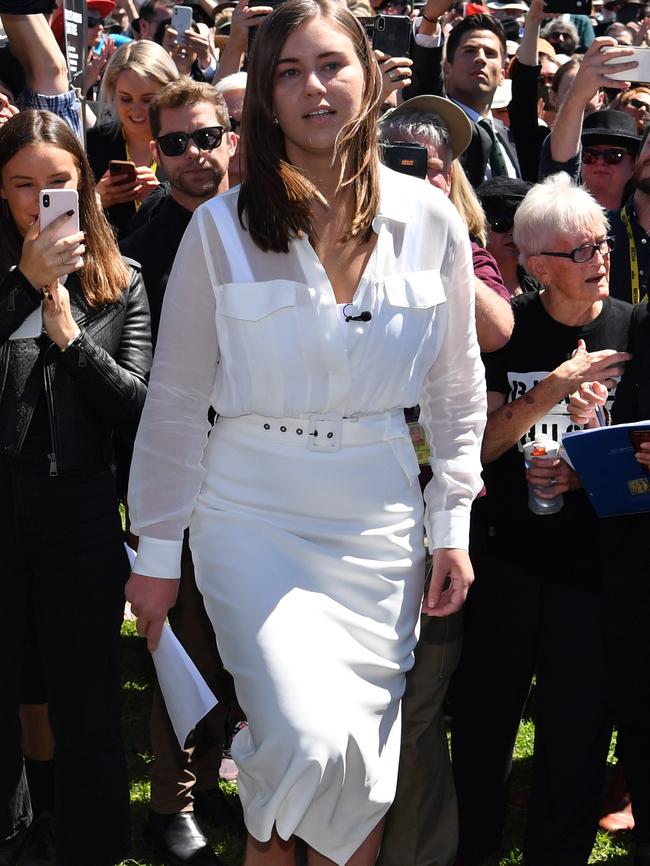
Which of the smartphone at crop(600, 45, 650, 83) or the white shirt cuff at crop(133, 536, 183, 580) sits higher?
the smartphone at crop(600, 45, 650, 83)

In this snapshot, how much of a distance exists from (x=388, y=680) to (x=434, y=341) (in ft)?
2.84

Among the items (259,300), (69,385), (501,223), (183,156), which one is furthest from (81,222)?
(501,223)

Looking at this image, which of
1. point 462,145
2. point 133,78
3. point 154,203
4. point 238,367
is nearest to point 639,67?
point 462,145

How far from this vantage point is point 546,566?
4.04m

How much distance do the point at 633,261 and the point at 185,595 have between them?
234cm

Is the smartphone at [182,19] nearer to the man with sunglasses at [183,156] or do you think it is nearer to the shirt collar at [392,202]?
the man with sunglasses at [183,156]

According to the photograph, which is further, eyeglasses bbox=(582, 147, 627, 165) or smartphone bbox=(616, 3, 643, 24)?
smartphone bbox=(616, 3, 643, 24)

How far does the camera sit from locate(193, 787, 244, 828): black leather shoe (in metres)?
4.54

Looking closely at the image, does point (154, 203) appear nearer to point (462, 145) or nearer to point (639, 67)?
point (462, 145)

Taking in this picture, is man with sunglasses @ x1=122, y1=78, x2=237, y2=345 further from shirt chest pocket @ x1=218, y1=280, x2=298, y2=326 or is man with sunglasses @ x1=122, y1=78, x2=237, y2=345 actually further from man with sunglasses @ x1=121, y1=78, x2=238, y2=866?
shirt chest pocket @ x1=218, y1=280, x2=298, y2=326

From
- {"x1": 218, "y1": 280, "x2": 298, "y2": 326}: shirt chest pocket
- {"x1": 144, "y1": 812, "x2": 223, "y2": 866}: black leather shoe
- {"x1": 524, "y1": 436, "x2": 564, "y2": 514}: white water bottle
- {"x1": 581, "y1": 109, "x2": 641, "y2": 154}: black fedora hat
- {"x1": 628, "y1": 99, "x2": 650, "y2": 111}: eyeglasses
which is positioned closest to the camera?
{"x1": 218, "y1": 280, "x2": 298, "y2": 326}: shirt chest pocket

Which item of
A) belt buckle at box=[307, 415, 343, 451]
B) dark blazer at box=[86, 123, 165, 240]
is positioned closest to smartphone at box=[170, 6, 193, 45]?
dark blazer at box=[86, 123, 165, 240]

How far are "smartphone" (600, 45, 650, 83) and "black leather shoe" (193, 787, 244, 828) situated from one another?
10.8 feet

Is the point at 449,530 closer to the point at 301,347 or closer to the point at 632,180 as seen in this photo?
the point at 301,347
